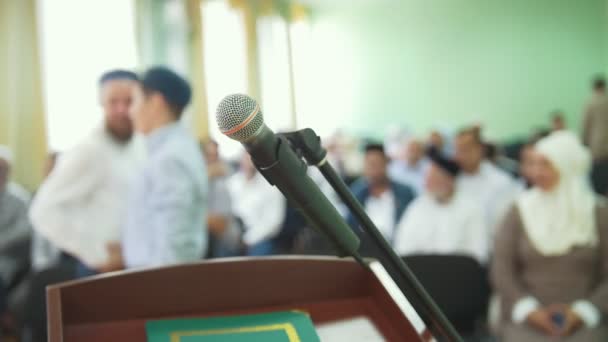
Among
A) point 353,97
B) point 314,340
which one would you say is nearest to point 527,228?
point 314,340

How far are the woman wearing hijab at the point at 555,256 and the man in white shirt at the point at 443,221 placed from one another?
0.60 meters

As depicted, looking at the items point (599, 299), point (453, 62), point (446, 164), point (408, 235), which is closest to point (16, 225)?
point (408, 235)

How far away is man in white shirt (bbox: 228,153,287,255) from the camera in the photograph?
4.09 metres

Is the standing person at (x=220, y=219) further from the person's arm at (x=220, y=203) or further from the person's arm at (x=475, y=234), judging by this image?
the person's arm at (x=475, y=234)

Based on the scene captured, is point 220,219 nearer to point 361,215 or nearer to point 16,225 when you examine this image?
point 16,225

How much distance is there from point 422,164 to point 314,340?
4804mm

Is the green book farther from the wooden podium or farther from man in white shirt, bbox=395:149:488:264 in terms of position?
man in white shirt, bbox=395:149:488:264

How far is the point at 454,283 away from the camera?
2.09 m

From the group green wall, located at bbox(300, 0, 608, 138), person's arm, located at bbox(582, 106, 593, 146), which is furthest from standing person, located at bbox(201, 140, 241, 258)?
person's arm, located at bbox(582, 106, 593, 146)

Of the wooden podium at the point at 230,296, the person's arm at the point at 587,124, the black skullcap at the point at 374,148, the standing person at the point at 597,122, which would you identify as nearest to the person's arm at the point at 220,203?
the black skullcap at the point at 374,148

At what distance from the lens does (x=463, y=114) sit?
31.1ft

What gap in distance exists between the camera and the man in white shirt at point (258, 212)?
409cm

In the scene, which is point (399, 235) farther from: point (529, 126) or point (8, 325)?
point (529, 126)

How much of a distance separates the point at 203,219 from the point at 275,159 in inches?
60.7
